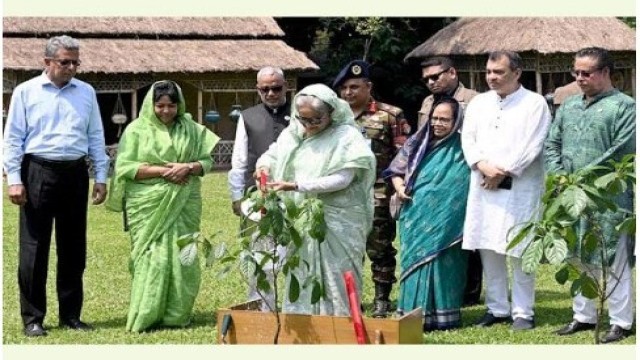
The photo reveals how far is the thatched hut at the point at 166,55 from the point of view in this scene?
23.4m

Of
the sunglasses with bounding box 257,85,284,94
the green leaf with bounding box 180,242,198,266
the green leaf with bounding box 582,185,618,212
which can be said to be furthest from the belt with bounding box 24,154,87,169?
the green leaf with bounding box 582,185,618,212

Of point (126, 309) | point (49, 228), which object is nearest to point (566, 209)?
point (49, 228)

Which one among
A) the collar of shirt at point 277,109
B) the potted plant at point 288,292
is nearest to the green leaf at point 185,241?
the potted plant at point 288,292

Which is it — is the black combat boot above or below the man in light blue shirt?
below

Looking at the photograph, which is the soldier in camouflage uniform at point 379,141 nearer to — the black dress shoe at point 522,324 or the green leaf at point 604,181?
the black dress shoe at point 522,324

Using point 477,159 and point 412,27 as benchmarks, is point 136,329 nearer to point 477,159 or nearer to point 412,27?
point 477,159

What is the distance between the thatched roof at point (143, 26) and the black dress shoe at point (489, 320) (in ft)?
59.7

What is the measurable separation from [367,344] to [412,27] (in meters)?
24.1

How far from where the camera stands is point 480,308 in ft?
25.5

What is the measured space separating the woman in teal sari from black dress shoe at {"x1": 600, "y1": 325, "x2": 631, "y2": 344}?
0.92 metres

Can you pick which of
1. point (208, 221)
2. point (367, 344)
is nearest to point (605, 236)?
point (367, 344)

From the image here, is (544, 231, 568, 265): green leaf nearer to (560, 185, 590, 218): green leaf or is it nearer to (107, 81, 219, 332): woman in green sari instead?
(560, 185, 590, 218): green leaf

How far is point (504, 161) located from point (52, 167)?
2.67 meters

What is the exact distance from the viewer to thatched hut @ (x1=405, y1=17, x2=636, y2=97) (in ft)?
82.0
